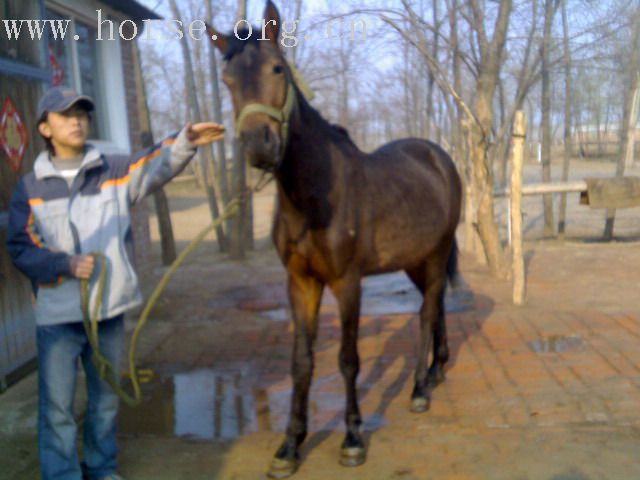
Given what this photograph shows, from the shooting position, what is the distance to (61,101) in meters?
2.49

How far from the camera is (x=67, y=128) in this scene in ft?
8.28

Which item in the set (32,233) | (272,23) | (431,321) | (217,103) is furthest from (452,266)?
(217,103)

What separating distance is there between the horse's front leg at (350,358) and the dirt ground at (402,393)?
3.4 inches

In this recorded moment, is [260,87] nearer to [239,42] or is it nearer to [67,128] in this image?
[239,42]

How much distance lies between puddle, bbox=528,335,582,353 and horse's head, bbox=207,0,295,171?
2944mm

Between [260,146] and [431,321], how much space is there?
211 centimetres

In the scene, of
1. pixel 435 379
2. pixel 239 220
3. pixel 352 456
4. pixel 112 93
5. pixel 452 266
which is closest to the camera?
pixel 352 456

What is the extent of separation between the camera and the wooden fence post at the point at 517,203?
5.86 metres

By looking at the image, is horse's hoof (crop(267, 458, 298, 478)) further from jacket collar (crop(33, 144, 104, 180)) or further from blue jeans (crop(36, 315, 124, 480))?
jacket collar (crop(33, 144, 104, 180))

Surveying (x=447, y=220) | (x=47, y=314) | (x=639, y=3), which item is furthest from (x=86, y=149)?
(x=639, y=3)

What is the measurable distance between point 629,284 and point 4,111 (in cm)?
610

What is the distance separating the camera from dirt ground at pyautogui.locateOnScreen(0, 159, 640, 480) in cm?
305

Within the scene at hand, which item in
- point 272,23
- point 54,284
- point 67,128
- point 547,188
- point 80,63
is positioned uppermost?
point 80,63

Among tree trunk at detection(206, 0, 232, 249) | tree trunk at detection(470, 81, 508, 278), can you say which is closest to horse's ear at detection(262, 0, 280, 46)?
tree trunk at detection(470, 81, 508, 278)
